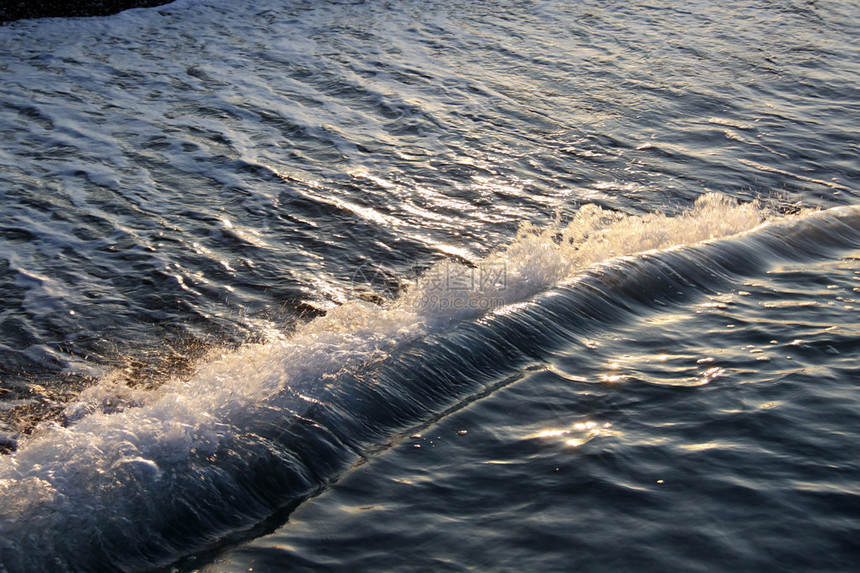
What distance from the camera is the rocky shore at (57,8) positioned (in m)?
15.0

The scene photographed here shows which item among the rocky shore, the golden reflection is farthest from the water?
the rocky shore

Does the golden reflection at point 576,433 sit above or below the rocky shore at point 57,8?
below

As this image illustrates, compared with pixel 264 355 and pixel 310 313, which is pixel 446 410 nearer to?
pixel 264 355

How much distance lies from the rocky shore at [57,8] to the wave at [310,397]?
1158 centimetres

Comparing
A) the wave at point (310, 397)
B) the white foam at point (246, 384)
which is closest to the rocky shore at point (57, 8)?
the white foam at point (246, 384)

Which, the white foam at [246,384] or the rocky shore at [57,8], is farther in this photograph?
the rocky shore at [57,8]

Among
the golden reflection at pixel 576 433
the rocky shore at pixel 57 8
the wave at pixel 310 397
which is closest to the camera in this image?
the wave at pixel 310 397

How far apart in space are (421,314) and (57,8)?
12.6 meters

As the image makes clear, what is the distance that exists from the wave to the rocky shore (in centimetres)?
1158

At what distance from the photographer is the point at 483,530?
14.0 ft

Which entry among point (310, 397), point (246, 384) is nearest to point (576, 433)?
point (310, 397)

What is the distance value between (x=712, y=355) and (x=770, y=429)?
97 centimetres

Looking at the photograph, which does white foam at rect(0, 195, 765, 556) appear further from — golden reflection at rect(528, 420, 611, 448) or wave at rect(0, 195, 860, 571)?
golden reflection at rect(528, 420, 611, 448)

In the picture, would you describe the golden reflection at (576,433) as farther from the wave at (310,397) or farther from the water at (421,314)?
the wave at (310,397)
